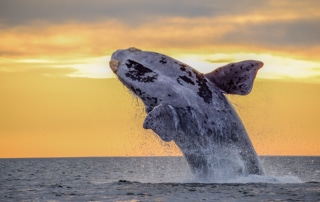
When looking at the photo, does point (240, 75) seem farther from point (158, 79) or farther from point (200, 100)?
point (158, 79)

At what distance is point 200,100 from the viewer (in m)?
17.9

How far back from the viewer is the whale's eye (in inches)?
706

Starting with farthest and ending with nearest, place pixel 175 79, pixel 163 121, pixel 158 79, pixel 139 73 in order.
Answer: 1. pixel 139 73
2. pixel 175 79
3. pixel 158 79
4. pixel 163 121

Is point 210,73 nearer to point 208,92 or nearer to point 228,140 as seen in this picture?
point 208,92

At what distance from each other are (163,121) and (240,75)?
307 centimetres

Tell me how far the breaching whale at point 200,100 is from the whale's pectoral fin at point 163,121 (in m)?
0.43

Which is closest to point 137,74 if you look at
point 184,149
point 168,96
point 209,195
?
point 168,96

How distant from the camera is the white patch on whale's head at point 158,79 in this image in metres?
17.7

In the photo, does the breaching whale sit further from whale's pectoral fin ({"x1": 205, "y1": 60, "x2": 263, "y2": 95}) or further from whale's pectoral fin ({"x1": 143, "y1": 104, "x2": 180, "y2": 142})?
whale's pectoral fin ({"x1": 143, "y1": 104, "x2": 180, "y2": 142})

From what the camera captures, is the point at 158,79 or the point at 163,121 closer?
the point at 163,121

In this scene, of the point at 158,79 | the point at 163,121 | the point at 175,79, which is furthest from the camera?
the point at 175,79

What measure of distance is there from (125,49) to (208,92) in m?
2.99

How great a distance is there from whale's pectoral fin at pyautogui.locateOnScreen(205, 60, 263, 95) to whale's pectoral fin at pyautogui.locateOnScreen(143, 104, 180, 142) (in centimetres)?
213

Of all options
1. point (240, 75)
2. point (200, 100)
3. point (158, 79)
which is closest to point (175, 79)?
point (158, 79)
